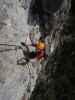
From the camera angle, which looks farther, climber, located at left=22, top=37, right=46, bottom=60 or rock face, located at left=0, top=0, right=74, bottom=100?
climber, located at left=22, top=37, right=46, bottom=60

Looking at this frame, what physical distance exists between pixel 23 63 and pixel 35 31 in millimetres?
249

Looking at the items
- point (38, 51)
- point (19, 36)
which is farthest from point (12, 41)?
point (38, 51)

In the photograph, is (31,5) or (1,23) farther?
(31,5)

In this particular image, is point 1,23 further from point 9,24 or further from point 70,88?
point 70,88

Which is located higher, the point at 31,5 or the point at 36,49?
the point at 31,5

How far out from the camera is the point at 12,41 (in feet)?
5.44

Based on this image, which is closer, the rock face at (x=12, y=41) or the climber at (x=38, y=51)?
the rock face at (x=12, y=41)

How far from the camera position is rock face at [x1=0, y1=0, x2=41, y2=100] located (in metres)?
1.59

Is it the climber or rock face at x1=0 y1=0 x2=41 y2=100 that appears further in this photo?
the climber

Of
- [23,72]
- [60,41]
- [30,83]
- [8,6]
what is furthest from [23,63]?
[60,41]

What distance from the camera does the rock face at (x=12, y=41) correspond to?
159cm

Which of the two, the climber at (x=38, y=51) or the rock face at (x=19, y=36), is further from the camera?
the climber at (x=38, y=51)

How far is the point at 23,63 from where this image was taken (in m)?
1.70

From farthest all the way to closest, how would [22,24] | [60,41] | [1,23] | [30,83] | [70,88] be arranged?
[60,41] < [70,88] < [30,83] < [22,24] < [1,23]
